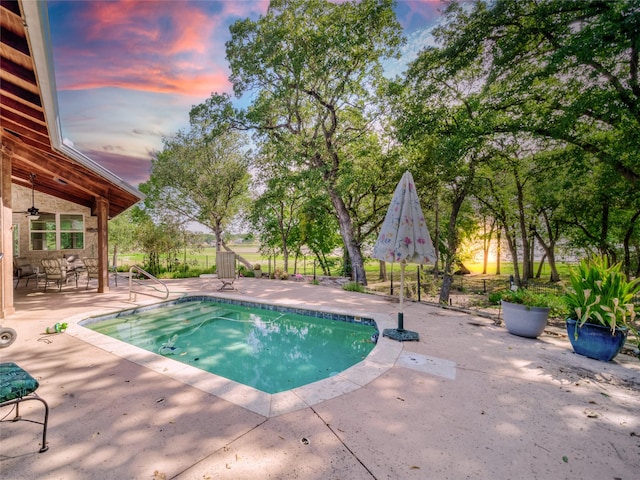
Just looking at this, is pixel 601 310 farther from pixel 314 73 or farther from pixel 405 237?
pixel 314 73

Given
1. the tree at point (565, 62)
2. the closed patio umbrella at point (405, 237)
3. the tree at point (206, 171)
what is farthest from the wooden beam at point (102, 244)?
the tree at point (565, 62)

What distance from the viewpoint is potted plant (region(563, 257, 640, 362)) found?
11.6ft

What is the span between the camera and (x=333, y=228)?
19078 millimetres

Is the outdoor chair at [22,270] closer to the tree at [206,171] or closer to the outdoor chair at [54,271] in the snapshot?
the outdoor chair at [54,271]

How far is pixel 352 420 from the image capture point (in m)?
2.35

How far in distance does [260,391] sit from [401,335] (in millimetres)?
2458

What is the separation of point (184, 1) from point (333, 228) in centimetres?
1343

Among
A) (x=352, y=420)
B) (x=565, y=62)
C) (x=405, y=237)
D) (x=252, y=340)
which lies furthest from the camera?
(x=565, y=62)

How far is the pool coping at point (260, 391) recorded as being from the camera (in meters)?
2.60

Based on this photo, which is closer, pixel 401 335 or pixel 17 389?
pixel 17 389

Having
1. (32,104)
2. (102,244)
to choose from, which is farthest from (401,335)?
(102,244)

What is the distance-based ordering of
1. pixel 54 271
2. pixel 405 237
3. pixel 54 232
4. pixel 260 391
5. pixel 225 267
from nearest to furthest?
pixel 260 391 < pixel 405 237 < pixel 54 271 < pixel 225 267 < pixel 54 232

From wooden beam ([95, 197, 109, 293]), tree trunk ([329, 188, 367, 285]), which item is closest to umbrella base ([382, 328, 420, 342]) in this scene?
tree trunk ([329, 188, 367, 285])

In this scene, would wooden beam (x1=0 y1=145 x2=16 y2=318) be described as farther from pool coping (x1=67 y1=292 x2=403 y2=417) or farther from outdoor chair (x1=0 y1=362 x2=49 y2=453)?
outdoor chair (x1=0 y1=362 x2=49 y2=453)
